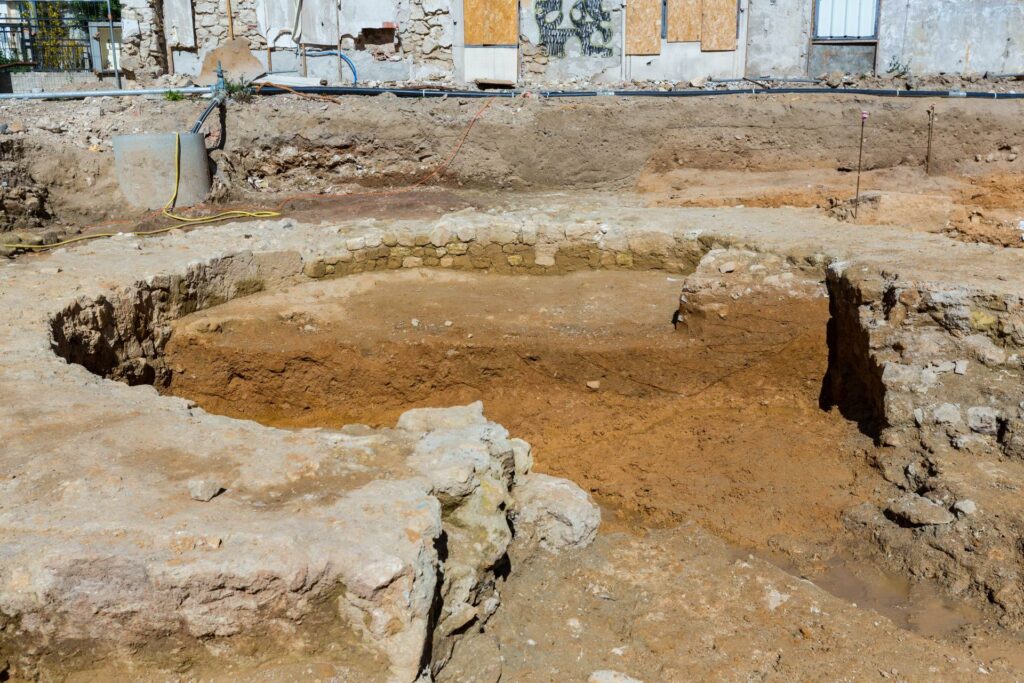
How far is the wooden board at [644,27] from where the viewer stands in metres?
14.6

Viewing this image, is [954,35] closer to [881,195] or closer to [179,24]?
[881,195]

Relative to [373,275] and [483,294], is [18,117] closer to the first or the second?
[373,275]

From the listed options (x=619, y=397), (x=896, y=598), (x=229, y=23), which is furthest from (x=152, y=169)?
(x=896, y=598)

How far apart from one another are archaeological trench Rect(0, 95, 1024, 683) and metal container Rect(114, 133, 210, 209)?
0.97 ft

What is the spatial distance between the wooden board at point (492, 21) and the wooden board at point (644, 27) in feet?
6.02

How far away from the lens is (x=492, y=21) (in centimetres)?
1463

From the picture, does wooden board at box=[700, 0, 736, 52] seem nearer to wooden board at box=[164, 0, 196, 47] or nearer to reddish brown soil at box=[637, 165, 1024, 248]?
reddish brown soil at box=[637, 165, 1024, 248]

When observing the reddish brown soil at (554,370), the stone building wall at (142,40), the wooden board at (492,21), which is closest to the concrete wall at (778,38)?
the wooden board at (492,21)

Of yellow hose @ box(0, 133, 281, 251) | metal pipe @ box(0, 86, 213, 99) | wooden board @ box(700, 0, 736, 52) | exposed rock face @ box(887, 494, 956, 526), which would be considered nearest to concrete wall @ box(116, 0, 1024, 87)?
wooden board @ box(700, 0, 736, 52)

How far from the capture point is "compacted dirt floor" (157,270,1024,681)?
4.86m

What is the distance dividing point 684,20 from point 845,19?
→ 8.44 ft

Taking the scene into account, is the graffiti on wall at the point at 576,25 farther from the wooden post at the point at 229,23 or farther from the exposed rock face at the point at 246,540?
the exposed rock face at the point at 246,540

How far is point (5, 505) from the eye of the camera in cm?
363

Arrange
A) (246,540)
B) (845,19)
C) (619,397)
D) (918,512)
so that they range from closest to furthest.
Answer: (246,540) < (918,512) < (619,397) < (845,19)
